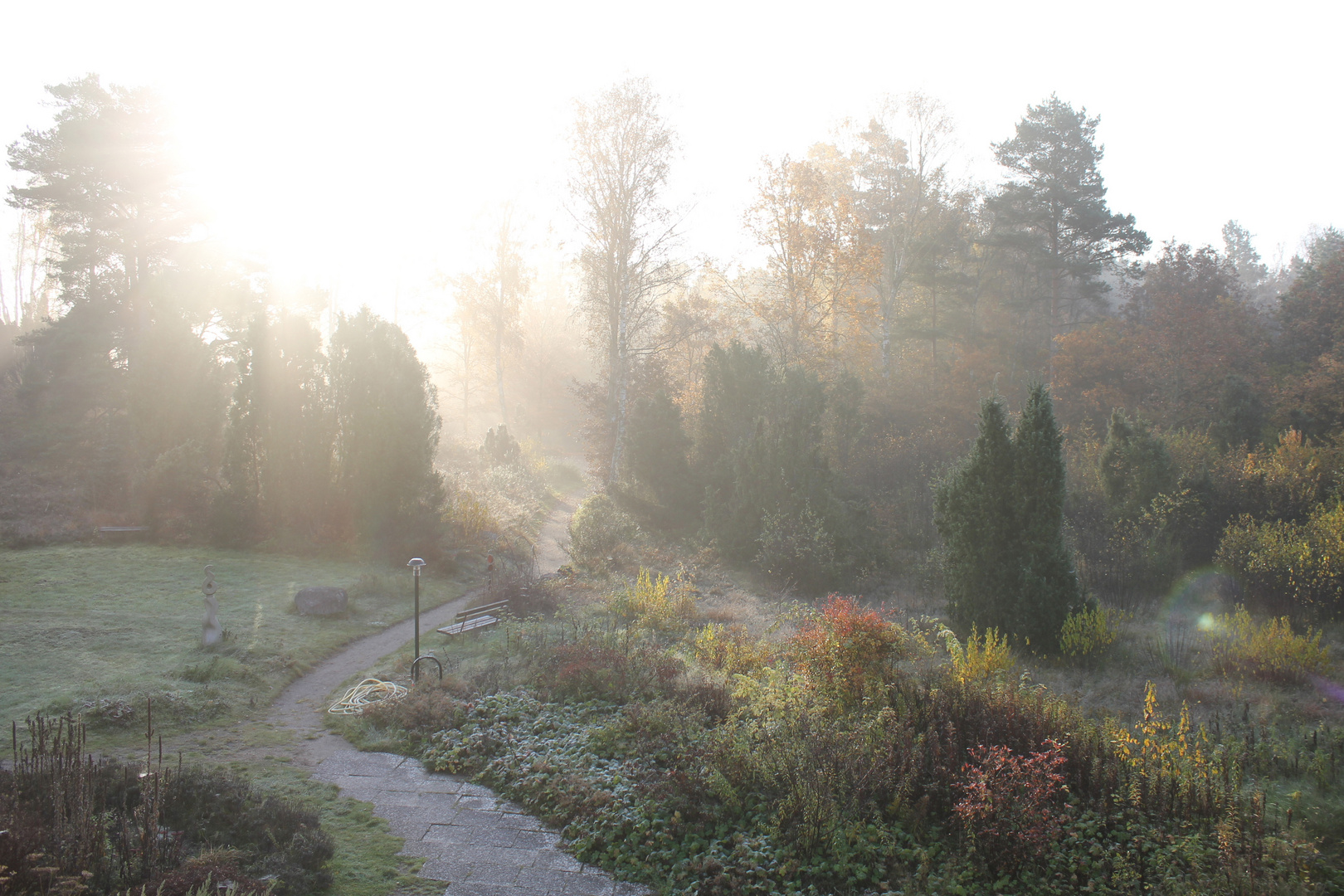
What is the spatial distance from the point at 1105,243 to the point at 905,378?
787cm

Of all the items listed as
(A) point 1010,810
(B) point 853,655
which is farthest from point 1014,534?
(A) point 1010,810

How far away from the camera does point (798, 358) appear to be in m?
20.4

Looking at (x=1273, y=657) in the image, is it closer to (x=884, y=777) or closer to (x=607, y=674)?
(x=884, y=777)

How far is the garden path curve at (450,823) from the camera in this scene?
413 cm

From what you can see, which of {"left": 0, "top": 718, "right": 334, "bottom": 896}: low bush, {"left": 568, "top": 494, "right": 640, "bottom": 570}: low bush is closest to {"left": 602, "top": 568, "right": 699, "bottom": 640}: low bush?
{"left": 568, "top": 494, "right": 640, "bottom": 570}: low bush

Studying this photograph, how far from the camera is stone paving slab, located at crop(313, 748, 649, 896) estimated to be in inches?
162

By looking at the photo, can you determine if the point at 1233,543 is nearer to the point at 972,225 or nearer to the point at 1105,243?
the point at 1105,243

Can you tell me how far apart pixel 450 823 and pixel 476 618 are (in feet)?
17.6

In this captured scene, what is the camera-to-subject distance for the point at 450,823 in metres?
4.88

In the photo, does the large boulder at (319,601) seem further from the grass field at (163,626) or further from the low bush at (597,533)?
the low bush at (597,533)

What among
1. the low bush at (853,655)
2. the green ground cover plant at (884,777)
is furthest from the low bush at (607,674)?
the low bush at (853,655)

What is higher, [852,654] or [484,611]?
[852,654]

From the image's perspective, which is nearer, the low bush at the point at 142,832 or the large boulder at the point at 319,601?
the low bush at the point at 142,832

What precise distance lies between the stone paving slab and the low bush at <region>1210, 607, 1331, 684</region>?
251 inches
